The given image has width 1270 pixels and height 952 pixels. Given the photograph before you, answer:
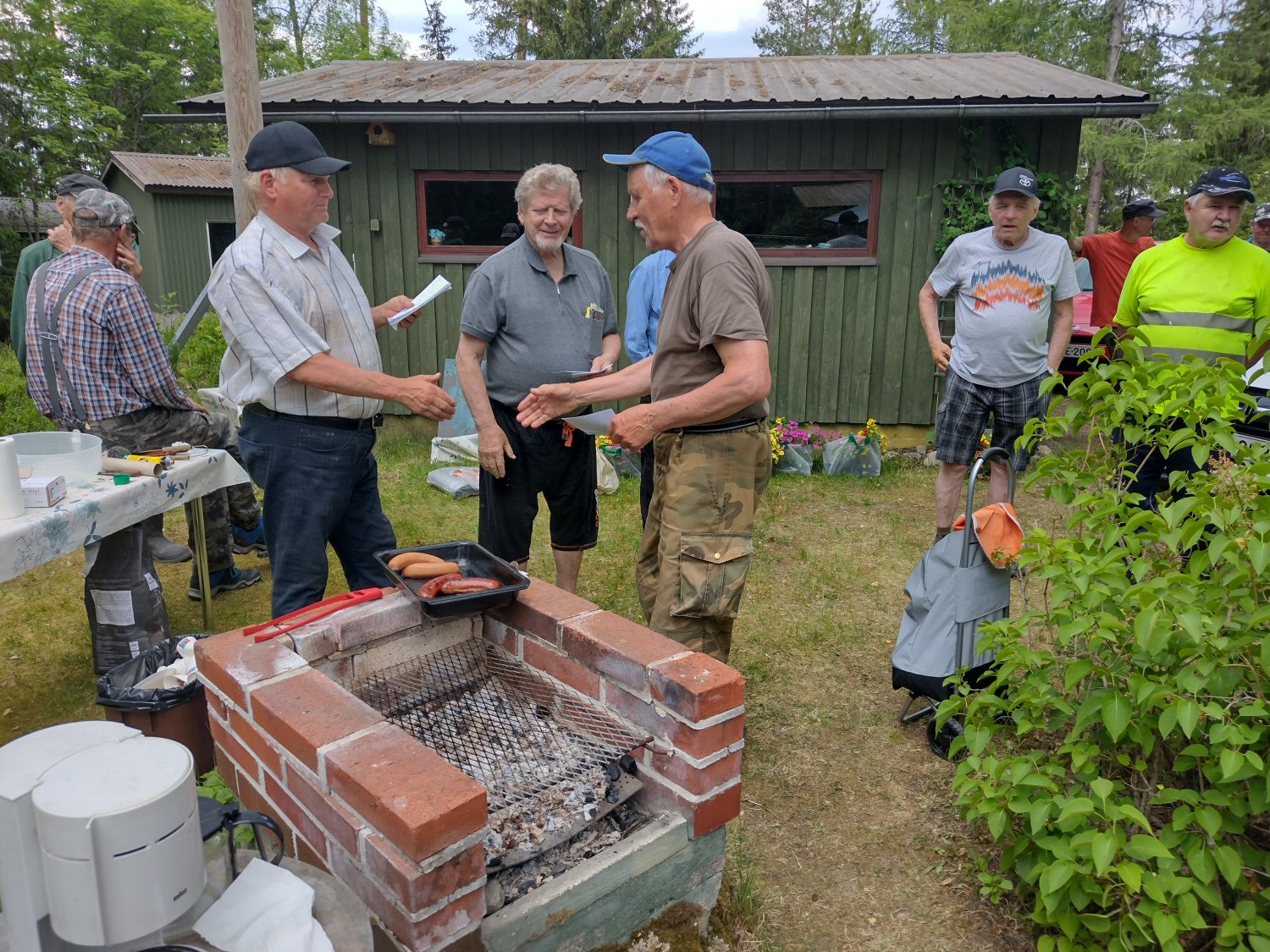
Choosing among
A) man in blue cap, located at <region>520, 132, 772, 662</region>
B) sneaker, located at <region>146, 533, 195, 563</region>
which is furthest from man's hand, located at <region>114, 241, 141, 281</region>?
man in blue cap, located at <region>520, 132, 772, 662</region>

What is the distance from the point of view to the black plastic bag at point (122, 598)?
335 cm

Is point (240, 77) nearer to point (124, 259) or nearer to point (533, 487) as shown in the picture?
point (124, 259)

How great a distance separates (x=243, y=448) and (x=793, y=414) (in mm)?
5165

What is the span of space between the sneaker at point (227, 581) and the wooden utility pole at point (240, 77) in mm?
1889

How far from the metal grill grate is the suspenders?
227 centimetres

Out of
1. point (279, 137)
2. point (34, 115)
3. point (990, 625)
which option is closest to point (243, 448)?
point (279, 137)

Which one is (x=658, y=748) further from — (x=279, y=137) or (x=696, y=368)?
(x=279, y=137)

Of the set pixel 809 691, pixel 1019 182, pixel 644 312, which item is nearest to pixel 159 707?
pixel 809 691

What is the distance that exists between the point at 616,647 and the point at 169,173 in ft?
60.2

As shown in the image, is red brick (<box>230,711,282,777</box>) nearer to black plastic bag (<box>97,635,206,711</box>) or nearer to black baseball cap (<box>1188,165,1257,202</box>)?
black plastic bag (<box>97,635,206,711</box>)

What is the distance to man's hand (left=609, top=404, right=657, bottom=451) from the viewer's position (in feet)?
8.20

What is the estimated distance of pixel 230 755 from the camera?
2.13m

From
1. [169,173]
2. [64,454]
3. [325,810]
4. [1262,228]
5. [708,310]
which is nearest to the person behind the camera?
[325,810]

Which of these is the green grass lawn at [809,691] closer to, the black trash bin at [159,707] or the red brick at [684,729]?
the red brick at [684,729]
